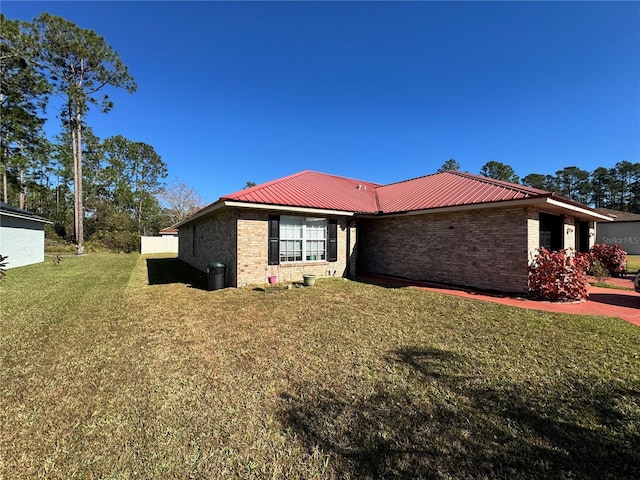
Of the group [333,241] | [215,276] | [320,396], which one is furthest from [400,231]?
[320,396]

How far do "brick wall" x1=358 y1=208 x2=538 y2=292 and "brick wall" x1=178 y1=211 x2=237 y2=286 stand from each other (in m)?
6.42

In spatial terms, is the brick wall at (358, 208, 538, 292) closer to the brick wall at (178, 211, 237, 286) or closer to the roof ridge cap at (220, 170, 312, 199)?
the roof ridge cap at (220, 170, 312, 199)

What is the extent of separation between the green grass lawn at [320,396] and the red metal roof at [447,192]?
4259mm

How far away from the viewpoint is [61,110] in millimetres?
25047

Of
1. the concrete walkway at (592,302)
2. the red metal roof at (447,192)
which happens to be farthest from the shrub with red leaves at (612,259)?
the red metal roof at (447,192)

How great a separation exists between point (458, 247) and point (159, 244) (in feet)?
108

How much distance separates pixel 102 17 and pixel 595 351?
17.7 m

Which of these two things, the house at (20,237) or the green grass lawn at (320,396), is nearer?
the green grass lawn at (320,396)

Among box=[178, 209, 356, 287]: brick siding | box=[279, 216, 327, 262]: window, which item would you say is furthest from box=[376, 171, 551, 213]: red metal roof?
box=[279, 216, 327, 262]: window

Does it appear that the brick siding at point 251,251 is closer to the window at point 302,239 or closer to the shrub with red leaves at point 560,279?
the window at point 302,239

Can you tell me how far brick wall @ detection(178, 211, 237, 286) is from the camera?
962 cm

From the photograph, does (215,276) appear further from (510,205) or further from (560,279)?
(560,279)

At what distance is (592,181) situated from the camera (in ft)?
179

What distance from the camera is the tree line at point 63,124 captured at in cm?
2184
